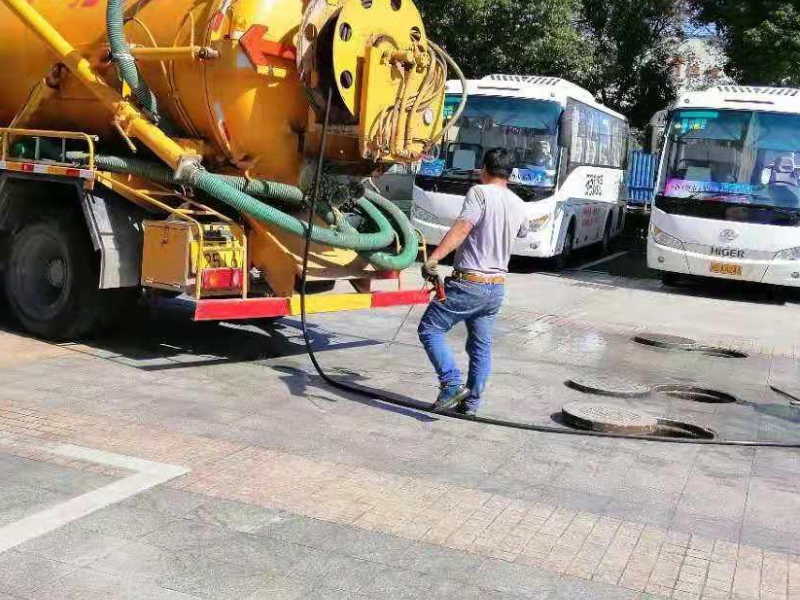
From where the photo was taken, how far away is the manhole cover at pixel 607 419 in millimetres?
6742

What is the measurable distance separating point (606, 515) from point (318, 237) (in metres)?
3.48

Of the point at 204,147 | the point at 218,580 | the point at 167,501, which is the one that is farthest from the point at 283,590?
the point at 204,147

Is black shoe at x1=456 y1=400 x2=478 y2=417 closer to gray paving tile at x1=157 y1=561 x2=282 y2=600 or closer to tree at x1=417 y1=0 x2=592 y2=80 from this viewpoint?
gray paving tile at x1=157 y1=561 x2=282 y2=600

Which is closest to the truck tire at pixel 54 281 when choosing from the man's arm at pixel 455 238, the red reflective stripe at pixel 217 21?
the red reflective stripe at pixel 217 21

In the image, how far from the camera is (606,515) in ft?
16.8

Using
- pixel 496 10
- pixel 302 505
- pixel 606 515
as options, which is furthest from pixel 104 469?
pixel 496 10

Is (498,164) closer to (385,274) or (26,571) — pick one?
(385,274)

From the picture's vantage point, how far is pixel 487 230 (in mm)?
6621

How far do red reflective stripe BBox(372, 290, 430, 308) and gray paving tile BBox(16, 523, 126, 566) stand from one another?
4.30m

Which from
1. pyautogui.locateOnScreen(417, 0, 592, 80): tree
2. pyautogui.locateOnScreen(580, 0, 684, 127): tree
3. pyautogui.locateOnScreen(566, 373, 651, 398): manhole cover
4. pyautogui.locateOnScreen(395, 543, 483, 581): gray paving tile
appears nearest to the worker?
pyautogui.locateOnScreen(566, 373, 651, 398): manhole cover

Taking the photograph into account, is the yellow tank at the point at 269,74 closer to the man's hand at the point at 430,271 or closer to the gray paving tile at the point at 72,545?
the man's hand at the point at 430,271

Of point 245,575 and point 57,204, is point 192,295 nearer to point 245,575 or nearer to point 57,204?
point 57,204

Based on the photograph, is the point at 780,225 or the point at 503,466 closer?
the point at 503,466

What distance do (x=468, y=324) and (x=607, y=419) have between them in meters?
1.16
